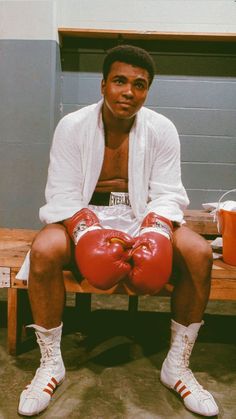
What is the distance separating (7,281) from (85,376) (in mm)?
554

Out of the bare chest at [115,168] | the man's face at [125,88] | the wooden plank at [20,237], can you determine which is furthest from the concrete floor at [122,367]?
the man's face at [125,88]

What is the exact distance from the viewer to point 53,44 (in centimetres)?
356

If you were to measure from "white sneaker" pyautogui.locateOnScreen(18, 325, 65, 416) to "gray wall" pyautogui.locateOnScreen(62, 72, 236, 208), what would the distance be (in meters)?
2.55

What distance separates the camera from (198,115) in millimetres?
4039

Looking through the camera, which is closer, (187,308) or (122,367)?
(187,308)

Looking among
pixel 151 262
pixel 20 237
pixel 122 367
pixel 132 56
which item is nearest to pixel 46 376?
pixel 122 367

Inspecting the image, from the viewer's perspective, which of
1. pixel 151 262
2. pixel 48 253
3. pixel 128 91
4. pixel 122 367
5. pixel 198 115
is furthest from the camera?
pixel 198 115

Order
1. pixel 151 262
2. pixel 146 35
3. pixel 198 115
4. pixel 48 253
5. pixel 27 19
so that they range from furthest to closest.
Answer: pixel 198 115
pixel 146 35
pixel 27 19
pixel 48 253
pixel 151 262

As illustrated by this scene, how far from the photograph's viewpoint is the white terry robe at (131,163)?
2051 mm

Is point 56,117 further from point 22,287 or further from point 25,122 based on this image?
point 22,287

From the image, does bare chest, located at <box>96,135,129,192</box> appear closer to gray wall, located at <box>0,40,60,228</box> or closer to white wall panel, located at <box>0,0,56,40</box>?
gray wall, located at <box>0,40,60,228</box>

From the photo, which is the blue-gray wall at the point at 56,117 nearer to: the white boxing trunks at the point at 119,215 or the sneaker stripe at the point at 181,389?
the white boxing trunks at the point at 119,215

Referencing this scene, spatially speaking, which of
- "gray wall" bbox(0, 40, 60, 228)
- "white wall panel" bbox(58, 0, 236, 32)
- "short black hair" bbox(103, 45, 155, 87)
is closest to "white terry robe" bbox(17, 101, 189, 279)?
"short black hair" bbox(103, 45, 155, 87)

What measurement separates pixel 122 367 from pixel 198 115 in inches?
102
